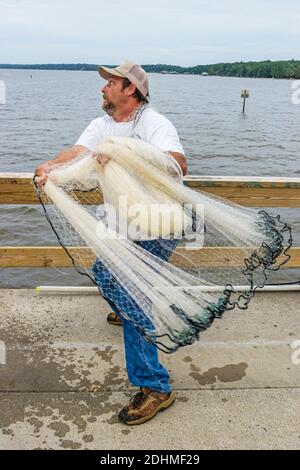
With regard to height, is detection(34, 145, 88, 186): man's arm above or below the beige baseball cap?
below

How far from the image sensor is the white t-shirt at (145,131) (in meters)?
2.64

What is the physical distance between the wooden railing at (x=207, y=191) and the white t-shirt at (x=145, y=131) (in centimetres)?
65

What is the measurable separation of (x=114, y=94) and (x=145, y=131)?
27 centimetres

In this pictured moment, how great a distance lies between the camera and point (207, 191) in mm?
3834

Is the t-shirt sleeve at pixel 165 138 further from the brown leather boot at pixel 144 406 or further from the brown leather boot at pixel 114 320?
the brown leather boot at pixel 114 320

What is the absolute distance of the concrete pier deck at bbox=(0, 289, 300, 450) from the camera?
8.74 ft

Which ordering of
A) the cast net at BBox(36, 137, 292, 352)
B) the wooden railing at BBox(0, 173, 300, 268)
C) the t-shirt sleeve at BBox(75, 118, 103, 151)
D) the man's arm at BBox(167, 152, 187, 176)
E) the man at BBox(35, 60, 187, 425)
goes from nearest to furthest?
the cast net at BBox(36, 137, 292, 352), the man's arm at BBox(167, 152, 187, 176), the man at BBox(35, 60, 187, 425), the t-shirt sleeve at BBox(75, 118, 103, 151), the wooden railing at BBox(0, 173, 300, 268)

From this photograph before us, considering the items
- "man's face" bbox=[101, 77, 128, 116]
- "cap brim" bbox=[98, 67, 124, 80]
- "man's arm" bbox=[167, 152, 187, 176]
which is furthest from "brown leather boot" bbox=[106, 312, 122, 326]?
"cap brim" bbox=[98, 67, 124, 80]

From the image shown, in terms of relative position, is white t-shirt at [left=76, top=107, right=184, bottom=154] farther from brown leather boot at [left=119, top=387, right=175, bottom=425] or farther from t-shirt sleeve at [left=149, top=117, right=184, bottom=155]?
brown leather boot at [left=119, top=387, right=175, bottom=425]

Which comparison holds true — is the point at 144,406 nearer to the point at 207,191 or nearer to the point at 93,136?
the point at 93,136

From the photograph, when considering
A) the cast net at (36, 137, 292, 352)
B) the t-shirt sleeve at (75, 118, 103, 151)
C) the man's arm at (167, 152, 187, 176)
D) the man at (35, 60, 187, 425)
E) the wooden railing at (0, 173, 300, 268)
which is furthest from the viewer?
the wooden railing at (0, 173, 300, 268)

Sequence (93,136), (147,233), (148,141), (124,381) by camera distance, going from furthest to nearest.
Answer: (124,381) < (93,136) < (148,141) < (147,233)

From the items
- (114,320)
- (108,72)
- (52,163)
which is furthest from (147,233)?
(114,320)

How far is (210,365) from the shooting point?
10.9ft
